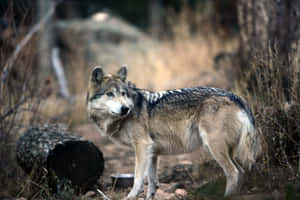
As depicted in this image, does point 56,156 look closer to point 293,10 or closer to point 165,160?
point 165,160

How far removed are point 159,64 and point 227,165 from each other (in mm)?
8429

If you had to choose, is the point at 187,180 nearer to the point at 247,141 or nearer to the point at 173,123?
the point at 173,123

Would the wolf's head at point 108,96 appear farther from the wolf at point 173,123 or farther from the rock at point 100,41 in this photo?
the rock at point 100,41

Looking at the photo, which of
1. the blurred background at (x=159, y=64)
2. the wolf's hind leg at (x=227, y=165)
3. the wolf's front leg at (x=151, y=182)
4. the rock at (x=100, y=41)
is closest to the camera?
the wolf's hind leg at (x=227, y=165)

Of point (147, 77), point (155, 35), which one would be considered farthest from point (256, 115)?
point (155, 35)

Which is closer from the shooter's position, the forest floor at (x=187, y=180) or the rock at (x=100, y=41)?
the forest floor at (x=187, y=180)

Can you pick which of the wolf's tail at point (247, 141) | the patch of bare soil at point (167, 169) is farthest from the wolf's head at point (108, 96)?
the wolf's tail at point (247, 141)

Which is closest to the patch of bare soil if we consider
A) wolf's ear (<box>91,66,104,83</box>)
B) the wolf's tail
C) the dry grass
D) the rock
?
the wolf's tail

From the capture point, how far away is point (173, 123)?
13.8 feet

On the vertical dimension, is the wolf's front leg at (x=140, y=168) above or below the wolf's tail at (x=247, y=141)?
below

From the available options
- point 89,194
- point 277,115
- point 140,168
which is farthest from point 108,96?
point 277,115

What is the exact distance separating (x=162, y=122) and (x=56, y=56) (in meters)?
8.56

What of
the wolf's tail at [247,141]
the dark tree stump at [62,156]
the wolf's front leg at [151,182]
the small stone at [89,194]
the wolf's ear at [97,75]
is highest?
the wolf's ear at [97,75]

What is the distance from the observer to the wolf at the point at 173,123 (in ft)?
12.4
